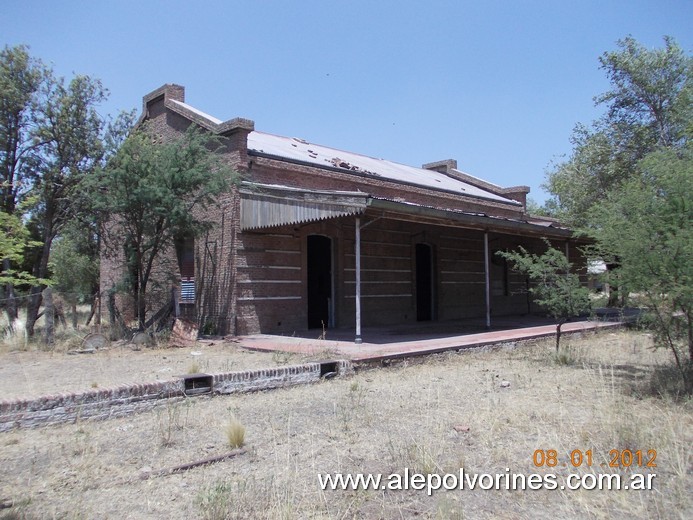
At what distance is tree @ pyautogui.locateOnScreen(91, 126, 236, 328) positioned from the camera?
1284cm

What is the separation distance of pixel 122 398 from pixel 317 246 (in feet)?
31.1

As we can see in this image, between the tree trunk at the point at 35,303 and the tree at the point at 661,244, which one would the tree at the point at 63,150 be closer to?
the tree trunk at the point at 35,303

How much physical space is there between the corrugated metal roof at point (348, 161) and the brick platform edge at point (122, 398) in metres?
8.14

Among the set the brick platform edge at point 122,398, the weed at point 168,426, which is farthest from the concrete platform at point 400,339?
the weed at point 168,426

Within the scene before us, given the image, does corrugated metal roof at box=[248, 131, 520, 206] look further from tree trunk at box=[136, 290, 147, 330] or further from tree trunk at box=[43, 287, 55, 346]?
tree trunk at box=[43, 287, 55, 346]

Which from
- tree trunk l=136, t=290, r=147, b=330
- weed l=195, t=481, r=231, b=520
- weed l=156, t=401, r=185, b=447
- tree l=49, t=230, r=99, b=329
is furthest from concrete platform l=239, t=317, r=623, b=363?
tree l=49, t=230, r=99, b=329

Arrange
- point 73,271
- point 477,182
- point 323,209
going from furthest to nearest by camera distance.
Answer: point 73,271 → point 477,182 → point 323,209

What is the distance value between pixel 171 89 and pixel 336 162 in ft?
19.0

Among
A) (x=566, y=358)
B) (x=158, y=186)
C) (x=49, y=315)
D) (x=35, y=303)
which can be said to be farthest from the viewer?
(x=35, y=303)

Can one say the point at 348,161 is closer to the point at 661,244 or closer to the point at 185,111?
the point at 185,111

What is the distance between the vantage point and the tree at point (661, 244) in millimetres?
6664

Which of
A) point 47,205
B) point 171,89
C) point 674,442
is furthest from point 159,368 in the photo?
point 171,89

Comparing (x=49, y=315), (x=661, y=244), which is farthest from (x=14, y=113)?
(x=661, y=244)

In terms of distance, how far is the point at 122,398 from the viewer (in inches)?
263
